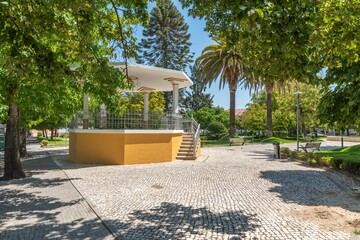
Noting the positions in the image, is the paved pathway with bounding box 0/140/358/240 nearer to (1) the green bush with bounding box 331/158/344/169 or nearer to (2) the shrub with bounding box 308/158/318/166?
(1) the green bush with bounding box 331/158/344/169

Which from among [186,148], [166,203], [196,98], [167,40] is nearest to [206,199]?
[166,203]

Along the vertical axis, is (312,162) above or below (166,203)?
above

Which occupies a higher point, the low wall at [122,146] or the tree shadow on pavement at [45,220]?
the low wall at [122,146]

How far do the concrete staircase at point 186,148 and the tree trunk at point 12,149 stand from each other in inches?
311

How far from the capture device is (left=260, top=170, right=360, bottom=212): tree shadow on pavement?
7.54 metres

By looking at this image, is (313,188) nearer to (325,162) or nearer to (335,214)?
(335,214)

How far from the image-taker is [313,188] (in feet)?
30.1

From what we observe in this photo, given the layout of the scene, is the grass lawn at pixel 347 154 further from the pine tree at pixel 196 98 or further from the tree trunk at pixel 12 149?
the pine tree at pixel 196 98

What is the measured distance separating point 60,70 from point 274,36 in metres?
3.85

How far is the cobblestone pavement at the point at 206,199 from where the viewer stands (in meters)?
5.40

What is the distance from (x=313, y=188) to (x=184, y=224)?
5.27m

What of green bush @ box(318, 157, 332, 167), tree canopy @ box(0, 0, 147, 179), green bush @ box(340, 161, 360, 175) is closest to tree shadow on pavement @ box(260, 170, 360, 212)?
green bush @ box(340, 161, 360, 175)

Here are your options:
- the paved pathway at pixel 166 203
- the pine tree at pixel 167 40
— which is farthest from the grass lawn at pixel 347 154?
the pine tree at pixel 167 40

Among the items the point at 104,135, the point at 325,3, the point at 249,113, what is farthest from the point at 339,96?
the point at 249,113
